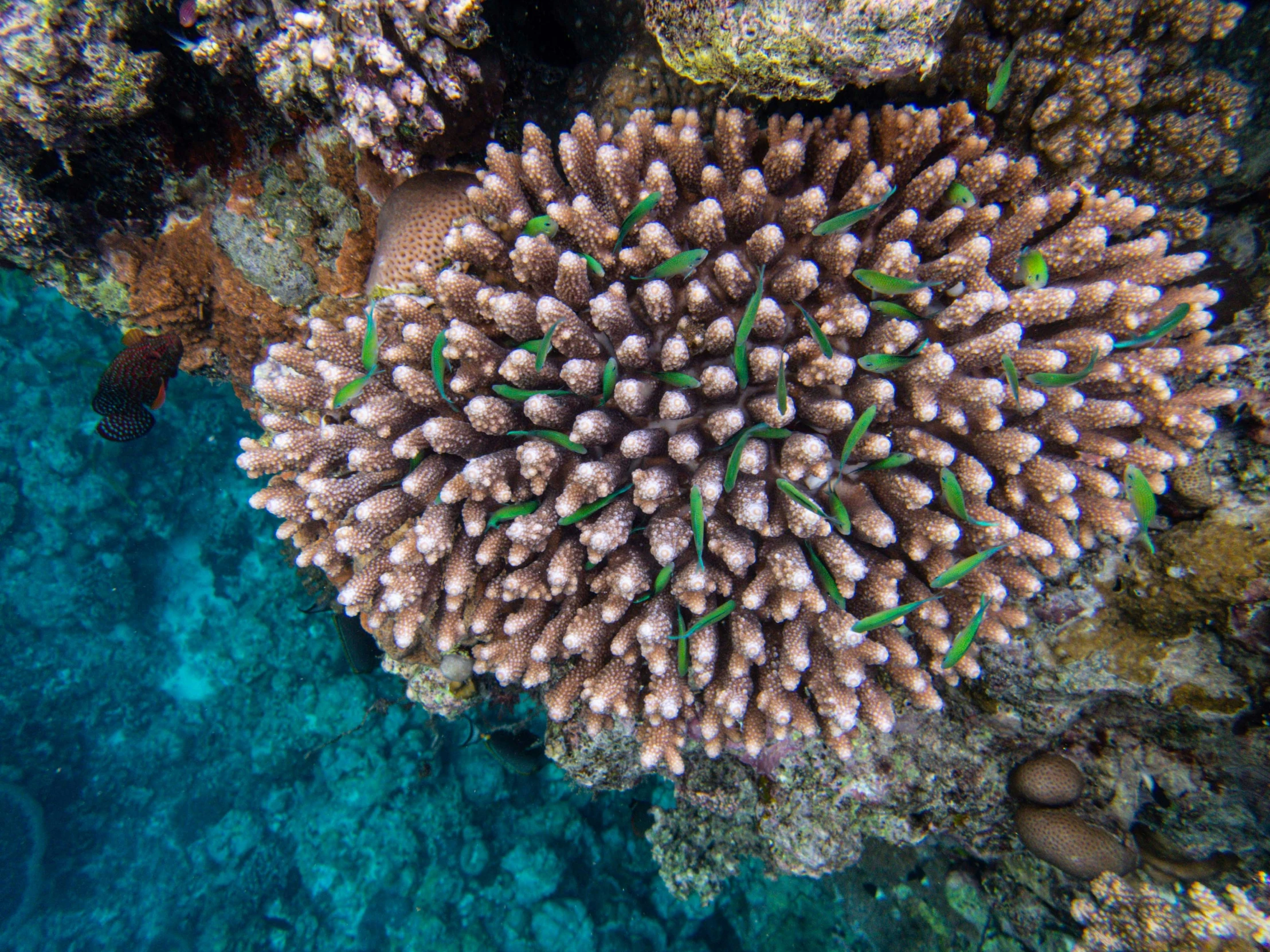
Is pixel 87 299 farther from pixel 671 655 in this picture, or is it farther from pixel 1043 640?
pixel 1043 640

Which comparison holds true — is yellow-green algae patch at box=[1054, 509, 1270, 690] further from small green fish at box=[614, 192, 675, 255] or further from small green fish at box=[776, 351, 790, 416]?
small green fish at box=[614, 192, 675, 255]

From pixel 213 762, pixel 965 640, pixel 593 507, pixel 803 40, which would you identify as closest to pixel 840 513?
pixel 965 640

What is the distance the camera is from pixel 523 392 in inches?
100

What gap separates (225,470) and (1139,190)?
36.5ft

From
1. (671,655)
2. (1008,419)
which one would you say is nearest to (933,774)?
(671,655)

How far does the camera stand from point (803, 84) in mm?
2646

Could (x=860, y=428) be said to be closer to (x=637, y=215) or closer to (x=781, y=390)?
(x=781, y=390)

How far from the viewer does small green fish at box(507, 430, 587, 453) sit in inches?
101

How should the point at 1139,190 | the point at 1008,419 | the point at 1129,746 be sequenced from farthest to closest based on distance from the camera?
1. the point at 1129,746
2. the point at 1139,190
3. the point at 1008,419

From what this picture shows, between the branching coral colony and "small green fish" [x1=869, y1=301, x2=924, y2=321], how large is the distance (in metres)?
0.01

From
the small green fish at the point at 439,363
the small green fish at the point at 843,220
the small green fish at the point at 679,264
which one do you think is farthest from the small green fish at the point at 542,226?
the small green fish at the point at 843,220

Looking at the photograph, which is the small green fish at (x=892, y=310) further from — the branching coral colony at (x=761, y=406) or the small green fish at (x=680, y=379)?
the small green fish at (x=680, y=379)

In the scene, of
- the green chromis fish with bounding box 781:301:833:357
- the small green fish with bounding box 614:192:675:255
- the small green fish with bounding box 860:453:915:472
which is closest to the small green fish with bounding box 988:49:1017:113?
the green chromis fish with bounding box 781:301:833:357

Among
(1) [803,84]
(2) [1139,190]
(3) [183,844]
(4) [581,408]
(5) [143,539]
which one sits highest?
(5) [143,539]
